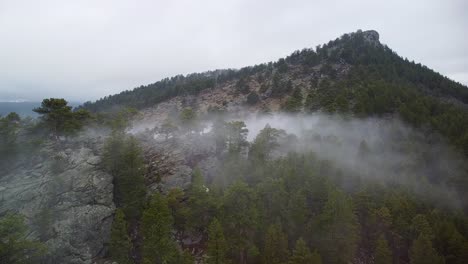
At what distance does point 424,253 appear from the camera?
36281 millimetres

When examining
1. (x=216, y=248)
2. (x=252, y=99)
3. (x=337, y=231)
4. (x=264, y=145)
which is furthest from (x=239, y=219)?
(x=252, y=99)

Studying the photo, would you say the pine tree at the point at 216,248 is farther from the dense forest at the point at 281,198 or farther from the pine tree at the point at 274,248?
the pine tree at the point at 274,248

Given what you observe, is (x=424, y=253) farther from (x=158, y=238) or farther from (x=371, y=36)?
(x=371, y=36)

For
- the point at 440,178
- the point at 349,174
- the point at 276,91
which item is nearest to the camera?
the point at 349,174

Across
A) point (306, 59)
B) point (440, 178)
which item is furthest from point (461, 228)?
point (306, 59)

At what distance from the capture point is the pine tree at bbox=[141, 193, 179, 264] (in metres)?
35.4

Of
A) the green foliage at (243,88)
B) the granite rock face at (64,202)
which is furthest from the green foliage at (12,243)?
the green foliage at (243,88)

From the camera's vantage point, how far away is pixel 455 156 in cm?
5738

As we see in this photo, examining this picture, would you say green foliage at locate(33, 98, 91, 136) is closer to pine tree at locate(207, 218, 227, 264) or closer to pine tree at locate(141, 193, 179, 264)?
pine tree at locate(141, 193, 179, 264)

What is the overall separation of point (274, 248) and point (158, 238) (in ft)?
47.2

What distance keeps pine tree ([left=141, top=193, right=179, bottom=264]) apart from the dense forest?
0.40ft

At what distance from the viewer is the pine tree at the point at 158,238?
3538 centimetres

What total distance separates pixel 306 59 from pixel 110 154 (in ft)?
350

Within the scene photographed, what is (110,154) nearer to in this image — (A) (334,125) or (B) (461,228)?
(A) (334,125)
